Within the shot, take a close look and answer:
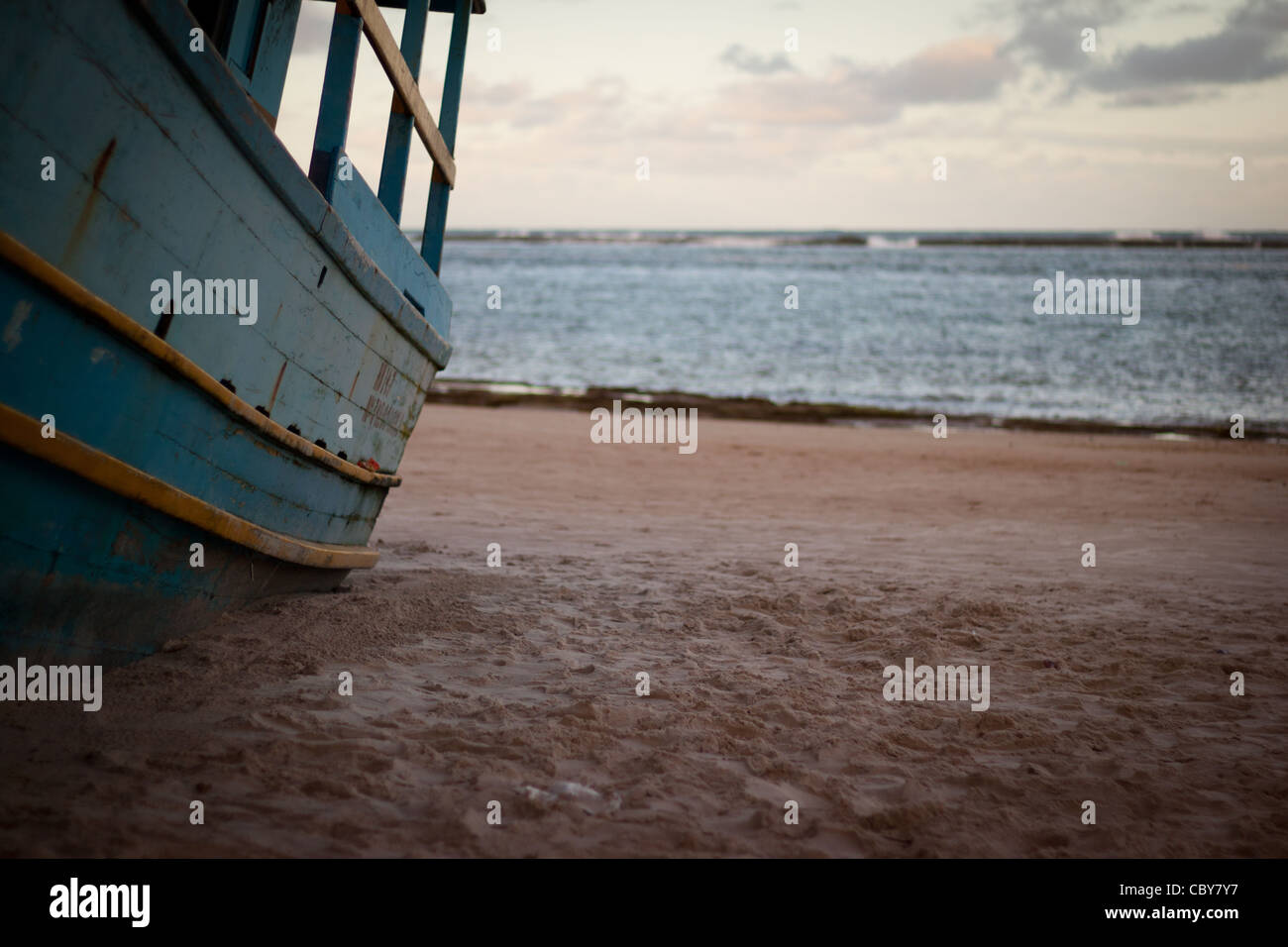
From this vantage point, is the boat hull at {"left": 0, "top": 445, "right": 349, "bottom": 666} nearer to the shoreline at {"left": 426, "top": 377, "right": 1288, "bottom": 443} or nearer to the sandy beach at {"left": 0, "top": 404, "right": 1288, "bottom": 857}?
the sandy beach at {"left": 0, "top": 404, "right": 1288, "bottom": 857}

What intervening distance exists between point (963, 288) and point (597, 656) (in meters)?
51.0

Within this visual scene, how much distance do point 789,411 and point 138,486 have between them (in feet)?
44.9

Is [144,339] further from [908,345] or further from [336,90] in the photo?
[908,345]

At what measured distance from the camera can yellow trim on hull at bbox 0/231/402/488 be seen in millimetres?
2545

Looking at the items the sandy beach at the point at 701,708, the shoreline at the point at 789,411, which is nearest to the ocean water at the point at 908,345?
the shoreline at the point at 789,411

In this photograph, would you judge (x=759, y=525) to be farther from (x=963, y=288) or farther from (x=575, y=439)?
(x=963, y=288)

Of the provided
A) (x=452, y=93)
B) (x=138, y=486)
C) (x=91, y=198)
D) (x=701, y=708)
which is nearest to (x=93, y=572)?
(x=138, y=486)

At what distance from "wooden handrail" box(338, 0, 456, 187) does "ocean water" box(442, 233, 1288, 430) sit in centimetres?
1319

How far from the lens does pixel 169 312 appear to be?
3.13m

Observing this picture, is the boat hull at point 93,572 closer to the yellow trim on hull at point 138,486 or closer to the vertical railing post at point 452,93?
the yellow trim on hull at point 138,486

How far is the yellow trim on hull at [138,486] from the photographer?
2.67 meters

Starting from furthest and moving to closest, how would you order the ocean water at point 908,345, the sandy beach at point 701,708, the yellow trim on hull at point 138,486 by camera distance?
the ocean water at point 908,345 → the sandy beach at point 701,708 → the yellow trim on hull at point 138,486

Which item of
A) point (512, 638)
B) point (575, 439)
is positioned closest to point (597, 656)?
point (512, 638)
